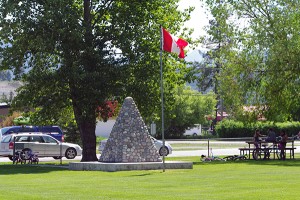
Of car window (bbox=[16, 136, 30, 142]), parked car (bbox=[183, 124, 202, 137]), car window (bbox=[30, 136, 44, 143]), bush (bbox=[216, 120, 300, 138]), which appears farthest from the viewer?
parked car (bbox=[183, 124, 202, 137])

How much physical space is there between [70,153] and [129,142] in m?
14.9

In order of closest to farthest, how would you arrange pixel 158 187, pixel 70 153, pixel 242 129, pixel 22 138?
pixel 158 187
pixel 22 138
pixel 70 153
pixel 242 129

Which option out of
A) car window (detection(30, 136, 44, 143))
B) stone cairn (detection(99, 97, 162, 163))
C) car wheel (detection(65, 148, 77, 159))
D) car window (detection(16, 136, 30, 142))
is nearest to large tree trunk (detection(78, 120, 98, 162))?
car window (detection(30, 136, 44, 143))

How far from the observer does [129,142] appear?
31.9 metres

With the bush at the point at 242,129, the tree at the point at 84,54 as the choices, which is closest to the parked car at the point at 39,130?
the tree at the point at 84,54

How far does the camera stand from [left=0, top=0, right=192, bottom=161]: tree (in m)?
37.4

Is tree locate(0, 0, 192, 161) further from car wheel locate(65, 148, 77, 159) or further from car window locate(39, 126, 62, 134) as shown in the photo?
car window locate(39, 126, 62, 134)

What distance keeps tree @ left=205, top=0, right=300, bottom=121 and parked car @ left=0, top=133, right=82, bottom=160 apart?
397 inches

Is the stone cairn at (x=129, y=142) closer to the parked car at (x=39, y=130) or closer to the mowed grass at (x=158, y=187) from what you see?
the mowed grass at (x=158, y=187)

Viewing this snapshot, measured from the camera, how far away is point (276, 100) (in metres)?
40.8

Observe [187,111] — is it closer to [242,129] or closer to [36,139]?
[242,129]

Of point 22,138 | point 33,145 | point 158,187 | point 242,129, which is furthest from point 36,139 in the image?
point 242,129

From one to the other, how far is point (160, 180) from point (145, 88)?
49.7ft

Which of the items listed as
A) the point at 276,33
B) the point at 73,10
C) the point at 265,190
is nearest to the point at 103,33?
the point at 73,10
